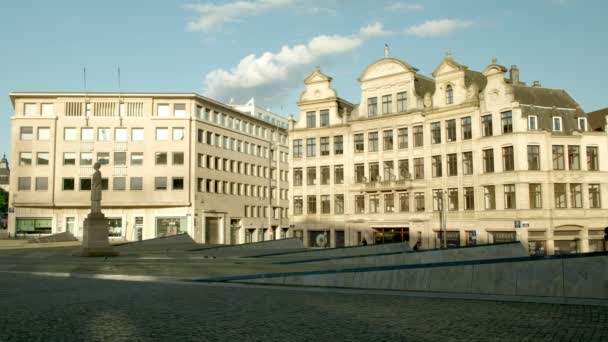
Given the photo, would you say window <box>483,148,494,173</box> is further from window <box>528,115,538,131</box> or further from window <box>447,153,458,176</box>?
window <box>528,115,538,131</box>

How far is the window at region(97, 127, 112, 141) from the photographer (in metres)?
72.6

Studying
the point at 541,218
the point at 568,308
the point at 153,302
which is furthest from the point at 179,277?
the point at 541,218

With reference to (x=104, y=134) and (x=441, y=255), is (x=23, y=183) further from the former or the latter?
(x=441, y=255)

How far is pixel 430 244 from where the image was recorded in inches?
2115

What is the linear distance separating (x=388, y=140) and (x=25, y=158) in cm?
4630

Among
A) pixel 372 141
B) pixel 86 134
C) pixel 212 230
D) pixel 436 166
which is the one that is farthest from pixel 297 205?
pixel 86 134

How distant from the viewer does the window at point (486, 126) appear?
5047cm

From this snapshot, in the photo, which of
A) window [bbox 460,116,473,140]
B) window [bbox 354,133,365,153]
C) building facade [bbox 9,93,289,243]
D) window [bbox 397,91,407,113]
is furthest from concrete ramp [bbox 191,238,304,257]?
building facade [bbox 9,93,289,243]

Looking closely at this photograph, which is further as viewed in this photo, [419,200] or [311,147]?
[311,147]

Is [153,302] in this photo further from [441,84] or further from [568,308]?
[441,84]

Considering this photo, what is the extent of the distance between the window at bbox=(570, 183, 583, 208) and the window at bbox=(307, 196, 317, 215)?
83.8ft

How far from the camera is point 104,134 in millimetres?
72750

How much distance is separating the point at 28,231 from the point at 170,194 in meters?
18.4

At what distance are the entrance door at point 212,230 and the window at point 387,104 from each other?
30961mm
